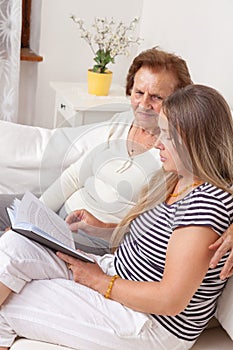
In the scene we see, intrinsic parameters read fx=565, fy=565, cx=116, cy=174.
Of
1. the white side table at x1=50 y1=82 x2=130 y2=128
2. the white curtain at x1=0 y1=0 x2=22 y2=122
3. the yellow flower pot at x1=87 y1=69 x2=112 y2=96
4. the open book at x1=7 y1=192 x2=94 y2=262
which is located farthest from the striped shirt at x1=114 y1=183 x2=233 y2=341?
the white curtain at x1=0 y1=0 x2=22 y2=122

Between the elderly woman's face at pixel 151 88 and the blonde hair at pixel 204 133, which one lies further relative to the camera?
the elderly woman's face at pixel 151 88

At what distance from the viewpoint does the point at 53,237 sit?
1.40 metres

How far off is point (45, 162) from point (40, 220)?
42cm

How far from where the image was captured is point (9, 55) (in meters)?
2.91

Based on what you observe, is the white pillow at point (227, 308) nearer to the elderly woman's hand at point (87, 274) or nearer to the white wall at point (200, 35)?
the elderly woman's hand at point (87, 274)

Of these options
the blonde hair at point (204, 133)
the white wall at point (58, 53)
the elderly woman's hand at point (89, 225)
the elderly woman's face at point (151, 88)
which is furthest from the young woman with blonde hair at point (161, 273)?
the white wall at point (58, 53)

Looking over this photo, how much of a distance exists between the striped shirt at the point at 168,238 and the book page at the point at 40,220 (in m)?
0.17

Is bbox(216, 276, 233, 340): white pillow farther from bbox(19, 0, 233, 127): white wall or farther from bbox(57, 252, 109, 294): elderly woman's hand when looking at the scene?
bbox(19, 0, 233, 127): white wall

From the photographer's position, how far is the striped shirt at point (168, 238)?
4.27 feet

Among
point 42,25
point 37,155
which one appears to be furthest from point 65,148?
point 42,25

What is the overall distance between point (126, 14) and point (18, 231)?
2.06m

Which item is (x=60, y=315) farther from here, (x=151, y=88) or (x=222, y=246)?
(x=151, y=88)

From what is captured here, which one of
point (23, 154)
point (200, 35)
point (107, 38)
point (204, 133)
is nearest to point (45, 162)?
point (23, 154)

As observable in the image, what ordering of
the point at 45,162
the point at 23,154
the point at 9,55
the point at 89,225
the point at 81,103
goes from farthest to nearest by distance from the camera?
the point at 9,55, the point at 81,103, the point at 23,154, the point at 45,162, the point at 89,225
